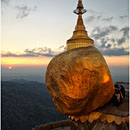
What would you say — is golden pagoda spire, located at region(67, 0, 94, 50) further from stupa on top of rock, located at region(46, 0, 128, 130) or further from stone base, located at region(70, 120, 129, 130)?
stone base, located at region(70, 120, 129, 130)

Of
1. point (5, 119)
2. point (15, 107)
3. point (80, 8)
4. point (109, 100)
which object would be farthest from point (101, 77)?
point (15, 107)

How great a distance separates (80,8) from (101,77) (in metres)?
5.62

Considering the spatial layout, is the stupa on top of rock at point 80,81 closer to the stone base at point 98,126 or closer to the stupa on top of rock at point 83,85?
the stupa on top of rock at point 83,85

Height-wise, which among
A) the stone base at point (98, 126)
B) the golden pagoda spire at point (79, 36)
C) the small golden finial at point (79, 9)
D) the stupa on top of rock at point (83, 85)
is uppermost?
the small golden finial at point (79, 9)

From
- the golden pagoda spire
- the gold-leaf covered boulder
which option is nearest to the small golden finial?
the golden pagoda spire

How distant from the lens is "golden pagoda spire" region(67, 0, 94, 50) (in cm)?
871

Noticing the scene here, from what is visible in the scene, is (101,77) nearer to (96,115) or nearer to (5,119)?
(96,115)

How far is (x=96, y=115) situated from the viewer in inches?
216

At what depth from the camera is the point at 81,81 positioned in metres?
5.12

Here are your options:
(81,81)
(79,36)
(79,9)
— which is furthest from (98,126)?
(79,9)

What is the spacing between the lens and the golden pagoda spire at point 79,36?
28.6ft

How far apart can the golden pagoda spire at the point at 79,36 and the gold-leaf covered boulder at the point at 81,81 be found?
313 centimetres

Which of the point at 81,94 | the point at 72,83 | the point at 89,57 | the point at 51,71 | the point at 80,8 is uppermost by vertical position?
the point at 80,8

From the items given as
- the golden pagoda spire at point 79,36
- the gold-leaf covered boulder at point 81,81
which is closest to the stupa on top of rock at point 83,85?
the gold-leaf covered boulder at point 81,81
